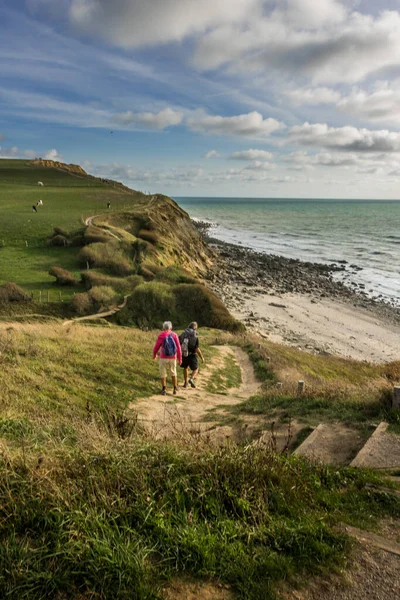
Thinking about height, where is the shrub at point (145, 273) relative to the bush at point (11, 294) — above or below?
above

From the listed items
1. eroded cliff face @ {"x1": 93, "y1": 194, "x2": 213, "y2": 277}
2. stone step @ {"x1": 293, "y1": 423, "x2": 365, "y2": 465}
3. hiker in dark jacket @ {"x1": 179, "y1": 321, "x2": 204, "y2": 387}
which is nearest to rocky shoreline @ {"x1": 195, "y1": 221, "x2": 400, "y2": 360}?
eroded cliff face @ {"x1": 93, "y1": 194, "x2": 213, "y2": 277}

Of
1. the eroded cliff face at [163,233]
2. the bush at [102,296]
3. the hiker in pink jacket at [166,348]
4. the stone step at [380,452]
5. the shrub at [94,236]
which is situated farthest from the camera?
the eroded cliff face at [163,233]

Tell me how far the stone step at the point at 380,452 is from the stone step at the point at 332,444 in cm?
24

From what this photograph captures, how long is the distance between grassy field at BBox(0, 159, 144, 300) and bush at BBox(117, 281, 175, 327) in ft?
Result: 14.3

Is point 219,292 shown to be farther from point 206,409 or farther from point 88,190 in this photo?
point 88,190

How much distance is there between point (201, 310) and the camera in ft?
83.9

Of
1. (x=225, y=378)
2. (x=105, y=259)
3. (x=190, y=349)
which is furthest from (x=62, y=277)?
(x=190, y=349)

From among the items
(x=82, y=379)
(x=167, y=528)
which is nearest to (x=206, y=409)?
(x=82, y=379)

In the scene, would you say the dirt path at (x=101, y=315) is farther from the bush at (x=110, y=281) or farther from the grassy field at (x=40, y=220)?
the grassy field at (x=40, y=220)

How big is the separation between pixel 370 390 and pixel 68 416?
23.3ft

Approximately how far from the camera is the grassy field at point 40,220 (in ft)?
91.5

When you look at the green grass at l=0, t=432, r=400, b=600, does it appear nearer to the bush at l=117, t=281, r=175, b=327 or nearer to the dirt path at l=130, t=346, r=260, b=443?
the dirt path at l=130, t=346, r=260, b=443

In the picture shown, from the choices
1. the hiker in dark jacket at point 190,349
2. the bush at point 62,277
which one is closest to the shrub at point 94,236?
the bush at point 62,277

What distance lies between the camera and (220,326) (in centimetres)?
2514
